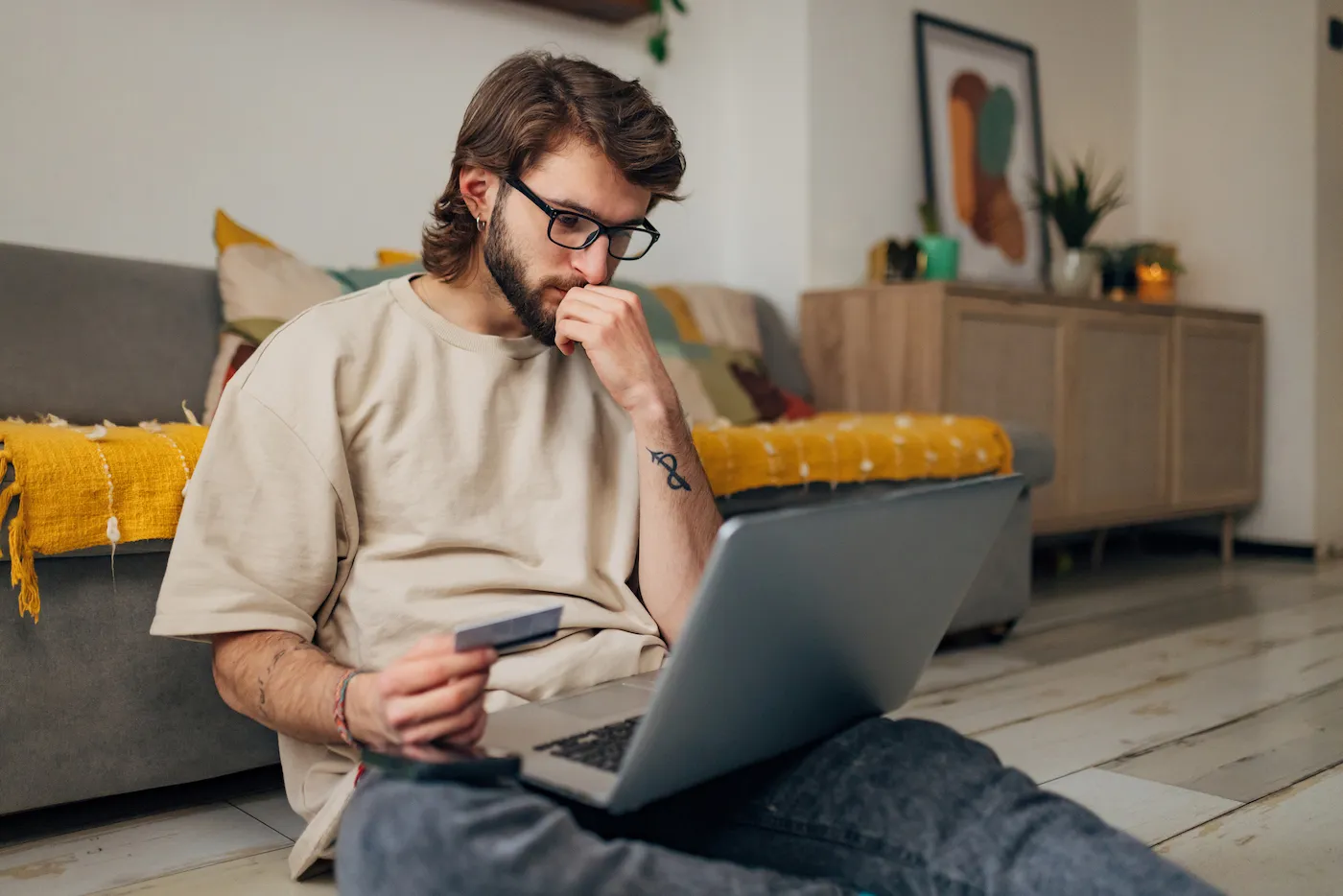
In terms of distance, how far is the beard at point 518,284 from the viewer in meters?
1.19

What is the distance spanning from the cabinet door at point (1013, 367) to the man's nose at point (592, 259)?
204 cm

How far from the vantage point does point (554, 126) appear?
1190 millimetres

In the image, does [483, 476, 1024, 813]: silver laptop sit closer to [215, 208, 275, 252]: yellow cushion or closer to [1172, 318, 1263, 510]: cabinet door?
[215, 208, 275, 252]: yellow cushion

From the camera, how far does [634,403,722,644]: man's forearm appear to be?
122 centimetres

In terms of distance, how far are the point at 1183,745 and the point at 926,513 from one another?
1.30 meters

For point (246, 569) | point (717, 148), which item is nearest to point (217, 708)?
point (246, 569)

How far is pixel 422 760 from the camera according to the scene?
2.60 feet

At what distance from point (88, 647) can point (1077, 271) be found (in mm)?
3193

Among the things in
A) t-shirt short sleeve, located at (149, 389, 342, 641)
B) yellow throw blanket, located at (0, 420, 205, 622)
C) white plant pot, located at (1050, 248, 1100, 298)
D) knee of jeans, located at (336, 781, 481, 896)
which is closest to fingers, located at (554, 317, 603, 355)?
t-shirt short sleeve, located at (149, 389, 342, 641)

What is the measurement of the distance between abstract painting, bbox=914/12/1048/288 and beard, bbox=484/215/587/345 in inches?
107

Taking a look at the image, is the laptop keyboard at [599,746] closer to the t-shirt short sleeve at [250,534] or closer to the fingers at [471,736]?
the fingers at [471,736]

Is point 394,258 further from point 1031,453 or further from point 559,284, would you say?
point 1031,453

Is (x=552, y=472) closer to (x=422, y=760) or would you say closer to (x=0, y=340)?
(x=422, y=760)

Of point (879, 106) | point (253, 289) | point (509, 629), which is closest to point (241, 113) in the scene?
point (253, 289)
